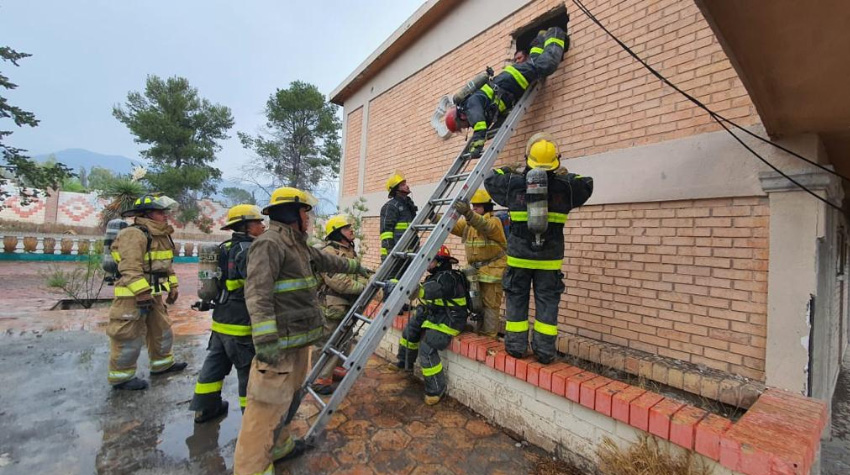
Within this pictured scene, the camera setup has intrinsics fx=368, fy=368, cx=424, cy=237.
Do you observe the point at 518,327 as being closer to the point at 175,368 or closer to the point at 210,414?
the point at 210,414

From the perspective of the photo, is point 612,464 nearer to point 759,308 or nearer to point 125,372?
point 759,308

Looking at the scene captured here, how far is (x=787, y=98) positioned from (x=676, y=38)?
54.5 inches

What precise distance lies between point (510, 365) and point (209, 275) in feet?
8.59

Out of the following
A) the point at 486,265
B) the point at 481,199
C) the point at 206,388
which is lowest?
the point at 206,388

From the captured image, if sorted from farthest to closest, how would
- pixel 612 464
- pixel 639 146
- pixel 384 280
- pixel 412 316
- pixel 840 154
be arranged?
1. pixel 412 316
2. pixel 384 280
3. pixel 639 146
4. pixel 840 154
5. pixel 612 464

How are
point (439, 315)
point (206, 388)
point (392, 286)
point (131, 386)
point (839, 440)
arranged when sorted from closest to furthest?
point (206, 388)
point (392, 286)
point (839, 440)
point (439, 315)
point (131, 386)

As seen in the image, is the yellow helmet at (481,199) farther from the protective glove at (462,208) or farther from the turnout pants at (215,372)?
the turnout pants at (215,372)

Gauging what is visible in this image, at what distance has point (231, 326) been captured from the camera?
2932 mm

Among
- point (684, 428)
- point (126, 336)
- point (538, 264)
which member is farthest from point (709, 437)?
point (126, 336)

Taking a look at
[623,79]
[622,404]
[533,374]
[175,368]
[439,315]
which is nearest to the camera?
[622,404]

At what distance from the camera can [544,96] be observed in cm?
425

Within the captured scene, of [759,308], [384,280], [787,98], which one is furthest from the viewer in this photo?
[384,280]

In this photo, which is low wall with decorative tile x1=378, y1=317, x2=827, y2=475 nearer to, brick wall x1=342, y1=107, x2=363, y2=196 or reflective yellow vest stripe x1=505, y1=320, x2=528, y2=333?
reflective yellow vest stripe x1=505, y1=320, x2=528, y2=333

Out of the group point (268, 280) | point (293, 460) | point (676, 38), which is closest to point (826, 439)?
point (676, 38)
